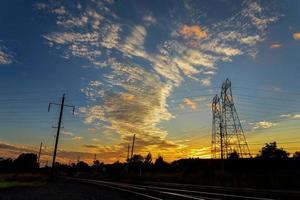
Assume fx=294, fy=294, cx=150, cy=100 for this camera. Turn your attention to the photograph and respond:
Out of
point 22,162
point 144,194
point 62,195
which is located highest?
point 22,162

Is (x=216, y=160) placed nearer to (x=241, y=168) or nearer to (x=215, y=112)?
(x=215, y=112)

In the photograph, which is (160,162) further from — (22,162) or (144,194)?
(144,194)

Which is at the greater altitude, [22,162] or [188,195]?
[22,162]

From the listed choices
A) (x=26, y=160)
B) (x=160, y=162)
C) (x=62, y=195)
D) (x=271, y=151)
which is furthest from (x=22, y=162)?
(x=62, y=195)

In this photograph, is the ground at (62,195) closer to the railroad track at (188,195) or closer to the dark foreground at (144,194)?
the dark foreground at (144,194)

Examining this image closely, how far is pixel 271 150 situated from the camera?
106 meters

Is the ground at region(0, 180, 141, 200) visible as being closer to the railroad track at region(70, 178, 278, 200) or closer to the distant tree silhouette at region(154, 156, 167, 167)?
the railroad track at region(70, 178, 278, 200)

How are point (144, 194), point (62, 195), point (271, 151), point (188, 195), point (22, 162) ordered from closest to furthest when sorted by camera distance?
point (188, 195) < point (62, 195) < point (144, 194) < point (271, 151) < point (22, 162)

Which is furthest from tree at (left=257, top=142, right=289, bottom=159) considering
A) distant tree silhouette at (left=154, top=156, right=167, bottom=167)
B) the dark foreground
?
the dark foreground

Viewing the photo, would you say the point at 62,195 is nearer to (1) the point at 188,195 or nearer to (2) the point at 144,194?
(2) the point at 144,194

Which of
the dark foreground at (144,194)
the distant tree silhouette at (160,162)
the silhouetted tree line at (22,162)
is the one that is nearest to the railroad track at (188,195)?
the dark foreground at (144,194)

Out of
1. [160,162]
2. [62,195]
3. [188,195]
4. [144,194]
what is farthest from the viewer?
[160,162]

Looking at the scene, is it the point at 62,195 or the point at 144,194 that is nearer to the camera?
the point at 62,195

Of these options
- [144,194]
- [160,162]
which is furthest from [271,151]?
[144,194]
